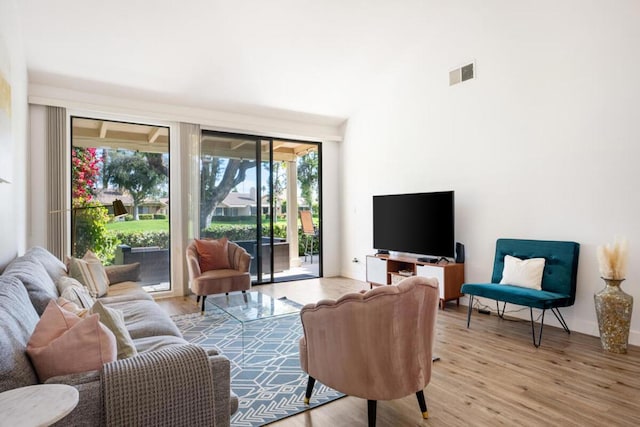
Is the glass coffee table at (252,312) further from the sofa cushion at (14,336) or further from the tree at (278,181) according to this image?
the tree at (278,181)

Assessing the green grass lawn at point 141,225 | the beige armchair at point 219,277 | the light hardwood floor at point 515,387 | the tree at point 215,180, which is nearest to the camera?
the light hardwood floor at point 515,387

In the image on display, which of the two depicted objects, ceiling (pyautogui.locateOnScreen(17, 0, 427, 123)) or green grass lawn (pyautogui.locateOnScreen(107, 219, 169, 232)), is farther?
green grass lawn (pyautogui.locateOnScreen(107, 219, 169, 232))

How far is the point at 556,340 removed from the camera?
3373 millimetres

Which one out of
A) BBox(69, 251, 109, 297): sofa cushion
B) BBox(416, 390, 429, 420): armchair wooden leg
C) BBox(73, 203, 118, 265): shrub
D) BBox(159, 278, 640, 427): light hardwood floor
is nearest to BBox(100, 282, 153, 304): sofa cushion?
BBox(69, 251, 109, 297): sofa cushion

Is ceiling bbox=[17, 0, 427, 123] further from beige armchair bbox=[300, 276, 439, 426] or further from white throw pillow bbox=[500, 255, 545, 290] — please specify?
beige armchair bbox=[300, 276, 439, 426]

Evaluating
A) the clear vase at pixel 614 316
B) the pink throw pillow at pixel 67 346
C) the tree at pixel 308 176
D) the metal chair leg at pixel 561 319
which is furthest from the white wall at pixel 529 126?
the pink throw pillow at pixel 67 346

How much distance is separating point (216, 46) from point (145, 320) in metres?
3.20

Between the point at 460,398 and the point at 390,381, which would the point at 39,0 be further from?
the point at 460,398

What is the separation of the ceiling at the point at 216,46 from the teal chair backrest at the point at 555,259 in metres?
2.98

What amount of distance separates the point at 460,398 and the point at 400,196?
3083 mm

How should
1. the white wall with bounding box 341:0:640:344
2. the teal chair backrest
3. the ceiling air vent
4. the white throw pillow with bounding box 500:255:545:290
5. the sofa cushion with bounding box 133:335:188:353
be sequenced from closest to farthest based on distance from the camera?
the sofa cushion with bounding box 133:335:188:353
the white wall with bounding box 341:0:640:344
the teal chair backrest
the white throw pillow with bounding box 500:255:545:290
the ceiling air vent

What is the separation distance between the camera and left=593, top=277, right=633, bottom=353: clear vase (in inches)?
119

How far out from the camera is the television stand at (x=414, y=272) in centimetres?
439

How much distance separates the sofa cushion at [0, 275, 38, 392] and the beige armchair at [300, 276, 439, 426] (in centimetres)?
126
